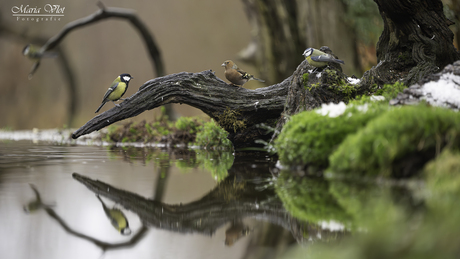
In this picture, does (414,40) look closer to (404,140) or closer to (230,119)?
(230,119)

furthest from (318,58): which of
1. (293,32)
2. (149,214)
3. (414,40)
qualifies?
(293,32)

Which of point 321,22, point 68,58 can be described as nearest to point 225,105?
point 321,22

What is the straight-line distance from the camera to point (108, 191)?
3.70 metres

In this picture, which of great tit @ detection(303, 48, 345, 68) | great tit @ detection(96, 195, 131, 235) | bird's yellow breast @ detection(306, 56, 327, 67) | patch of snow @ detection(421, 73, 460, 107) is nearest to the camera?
great tit @ detection(96, 195, 131, 235)

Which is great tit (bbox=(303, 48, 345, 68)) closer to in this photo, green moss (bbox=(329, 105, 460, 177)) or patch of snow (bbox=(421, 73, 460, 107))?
patch of snow (bbox=(421, 73, 460, 107))

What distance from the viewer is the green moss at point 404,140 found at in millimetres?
3111

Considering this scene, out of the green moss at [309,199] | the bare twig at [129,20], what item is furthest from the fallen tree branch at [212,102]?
the bare twig at [129,20]

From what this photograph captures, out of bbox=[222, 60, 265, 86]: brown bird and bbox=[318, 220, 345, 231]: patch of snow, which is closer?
bbox=[318, 220, 345, 231]: patch of snow

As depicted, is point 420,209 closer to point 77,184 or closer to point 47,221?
point 47,221

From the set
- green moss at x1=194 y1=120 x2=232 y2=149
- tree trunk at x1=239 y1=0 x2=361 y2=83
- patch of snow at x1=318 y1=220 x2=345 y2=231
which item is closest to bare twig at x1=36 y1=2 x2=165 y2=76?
tree trunk at x1=239 y1=0 x2=361 y2=83

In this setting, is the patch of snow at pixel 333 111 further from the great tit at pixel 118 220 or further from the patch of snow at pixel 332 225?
the great tit at pixel 118 220

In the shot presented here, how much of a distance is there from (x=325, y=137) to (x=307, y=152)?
0.23m

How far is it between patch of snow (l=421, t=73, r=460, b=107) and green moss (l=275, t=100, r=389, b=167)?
0.54 meters

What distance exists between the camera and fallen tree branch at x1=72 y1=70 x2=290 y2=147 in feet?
20.8
